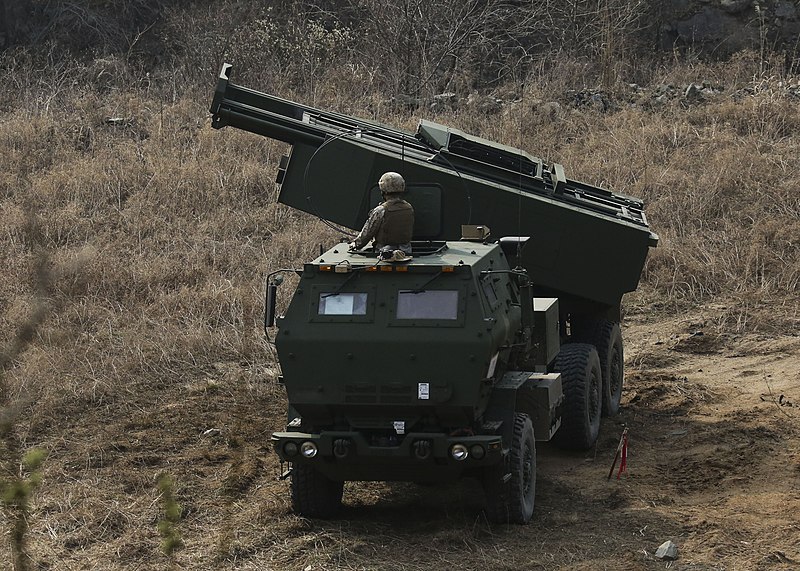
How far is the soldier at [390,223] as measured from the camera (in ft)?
25.2

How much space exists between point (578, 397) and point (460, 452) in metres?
2.45

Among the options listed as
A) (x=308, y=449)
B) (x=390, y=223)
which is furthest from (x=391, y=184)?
(x=308, y=449)

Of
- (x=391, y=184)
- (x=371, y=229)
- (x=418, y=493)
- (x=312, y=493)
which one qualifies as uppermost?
(x=391, y=184)

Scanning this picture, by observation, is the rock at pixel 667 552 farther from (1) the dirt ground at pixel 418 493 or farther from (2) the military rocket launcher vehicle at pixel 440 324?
(2) the military rocket launcher vehicle at pixel 440 324

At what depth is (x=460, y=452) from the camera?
673 cm

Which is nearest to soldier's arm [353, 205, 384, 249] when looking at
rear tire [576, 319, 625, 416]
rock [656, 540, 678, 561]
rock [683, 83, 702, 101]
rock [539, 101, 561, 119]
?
rock [656, 540, 678, 561]

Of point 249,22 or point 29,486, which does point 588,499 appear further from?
point 249,22

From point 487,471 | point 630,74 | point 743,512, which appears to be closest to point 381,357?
point 487,471

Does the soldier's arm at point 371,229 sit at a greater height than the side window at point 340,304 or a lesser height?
greater

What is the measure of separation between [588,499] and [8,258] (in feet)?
27.2

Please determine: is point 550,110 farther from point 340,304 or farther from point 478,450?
point 478,450

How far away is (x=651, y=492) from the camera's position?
26.1 feet

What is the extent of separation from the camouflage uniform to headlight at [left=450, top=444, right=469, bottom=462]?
1453 mm

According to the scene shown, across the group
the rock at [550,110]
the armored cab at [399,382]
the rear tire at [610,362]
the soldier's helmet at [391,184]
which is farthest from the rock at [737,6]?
the armored cab at [399,382]
